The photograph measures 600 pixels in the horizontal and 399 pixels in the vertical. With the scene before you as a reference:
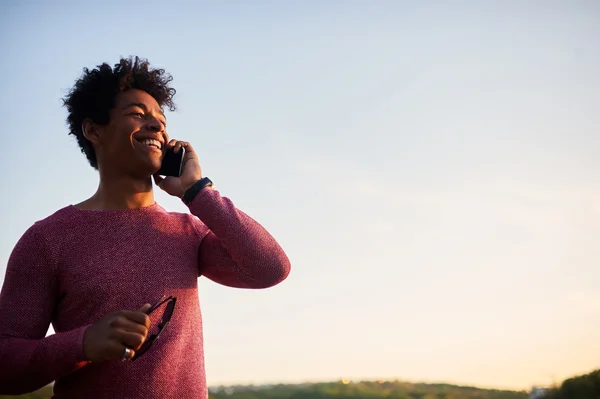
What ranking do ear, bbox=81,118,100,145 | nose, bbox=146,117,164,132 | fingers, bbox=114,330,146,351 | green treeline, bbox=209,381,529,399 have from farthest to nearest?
1. green treeline, bbox=209,381,529,399
2. ear, bbox=81,118,100,145
3. nose, bbox=146,117,164,132
4. fingers, bbox=114,330,146,351

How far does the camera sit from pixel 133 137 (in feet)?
10.3

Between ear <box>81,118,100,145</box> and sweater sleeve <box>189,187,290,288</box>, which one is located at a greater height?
ear <box>81,118,100,145</box>

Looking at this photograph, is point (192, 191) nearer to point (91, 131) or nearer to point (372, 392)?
point (91, 131)

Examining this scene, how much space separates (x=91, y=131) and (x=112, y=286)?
861 millimetres

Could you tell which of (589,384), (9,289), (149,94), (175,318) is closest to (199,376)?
(175,318)

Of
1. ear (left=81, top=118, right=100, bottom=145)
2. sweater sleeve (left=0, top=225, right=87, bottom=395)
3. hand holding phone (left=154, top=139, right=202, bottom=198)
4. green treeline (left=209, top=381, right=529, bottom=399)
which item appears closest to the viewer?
sweater sleeve (left=0, top=225, right=87, bottom=395)

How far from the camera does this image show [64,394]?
9.21 ft

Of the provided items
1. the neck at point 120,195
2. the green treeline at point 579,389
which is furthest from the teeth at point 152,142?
the green treeline at point 579,389

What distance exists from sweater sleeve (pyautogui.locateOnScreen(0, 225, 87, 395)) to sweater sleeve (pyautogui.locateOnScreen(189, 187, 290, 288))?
25.9 inches

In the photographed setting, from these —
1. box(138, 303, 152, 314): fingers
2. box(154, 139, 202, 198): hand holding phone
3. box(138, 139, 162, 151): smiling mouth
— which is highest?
box(138, 139, 162, 151): smiling mouth

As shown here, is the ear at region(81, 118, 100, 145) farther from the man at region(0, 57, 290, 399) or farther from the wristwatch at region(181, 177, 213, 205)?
the wristwatch at region(181, 177, 213, 205)

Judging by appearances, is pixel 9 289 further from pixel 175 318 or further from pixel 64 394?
pixel 175 318

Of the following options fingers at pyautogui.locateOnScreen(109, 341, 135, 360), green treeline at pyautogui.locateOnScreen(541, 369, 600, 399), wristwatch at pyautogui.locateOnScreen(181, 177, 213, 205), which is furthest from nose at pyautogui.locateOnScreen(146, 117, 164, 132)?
green treeline at pyautogui.locateOnScreen(541, 369, 600, 399)

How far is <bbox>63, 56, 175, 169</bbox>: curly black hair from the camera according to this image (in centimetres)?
330
